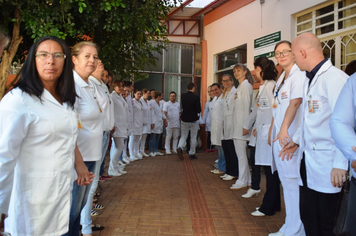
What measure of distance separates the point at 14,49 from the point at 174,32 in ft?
31.0

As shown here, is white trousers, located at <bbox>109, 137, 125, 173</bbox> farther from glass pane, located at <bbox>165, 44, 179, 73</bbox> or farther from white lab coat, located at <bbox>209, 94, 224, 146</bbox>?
glass pane, located at <bbox>165, 44, 179, 73</bbox>

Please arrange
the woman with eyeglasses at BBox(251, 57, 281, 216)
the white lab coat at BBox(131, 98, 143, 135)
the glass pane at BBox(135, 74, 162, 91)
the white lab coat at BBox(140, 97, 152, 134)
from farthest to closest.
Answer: the glass pane at BBox(135, 74, 162, 91)
the white lab coat at BBox(140, 97, 152, 134)
the white lab coat at BBox(131, 98, 143, 135)
the woman with eyeglasses at BBox(251, 57, 281, 216)

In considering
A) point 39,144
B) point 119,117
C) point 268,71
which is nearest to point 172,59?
point 119,117

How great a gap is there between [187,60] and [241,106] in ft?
31.5

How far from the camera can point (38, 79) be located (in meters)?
1.86

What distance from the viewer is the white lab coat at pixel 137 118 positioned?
916 centimetres

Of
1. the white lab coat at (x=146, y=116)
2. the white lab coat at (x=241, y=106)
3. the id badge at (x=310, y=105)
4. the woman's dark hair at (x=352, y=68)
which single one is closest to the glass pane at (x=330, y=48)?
the white lab coat at (x=241, y=106)

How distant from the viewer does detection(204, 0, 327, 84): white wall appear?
28.6ft

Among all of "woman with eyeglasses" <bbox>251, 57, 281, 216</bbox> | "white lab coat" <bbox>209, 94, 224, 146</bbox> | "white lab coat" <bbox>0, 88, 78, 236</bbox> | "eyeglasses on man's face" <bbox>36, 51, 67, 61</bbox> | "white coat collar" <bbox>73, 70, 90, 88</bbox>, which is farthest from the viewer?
"white lab coat" <bbox>209, 94, 224, 146</bbox>

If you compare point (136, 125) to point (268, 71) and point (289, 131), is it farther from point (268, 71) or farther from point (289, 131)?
point (289, 131)

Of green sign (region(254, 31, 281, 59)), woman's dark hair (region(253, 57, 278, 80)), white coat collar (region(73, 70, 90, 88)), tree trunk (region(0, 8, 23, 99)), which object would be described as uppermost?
green sign (region(254, 31, 281, 59))

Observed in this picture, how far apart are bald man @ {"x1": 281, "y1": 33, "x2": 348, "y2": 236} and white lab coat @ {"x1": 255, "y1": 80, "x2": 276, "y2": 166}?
148 centimetres

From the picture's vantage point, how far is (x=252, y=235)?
11.4 ft

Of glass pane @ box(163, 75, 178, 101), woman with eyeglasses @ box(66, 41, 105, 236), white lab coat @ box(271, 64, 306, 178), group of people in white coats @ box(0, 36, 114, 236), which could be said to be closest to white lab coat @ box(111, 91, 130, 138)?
woman with eyeglasses @ box(66, 41, 105, 236)
